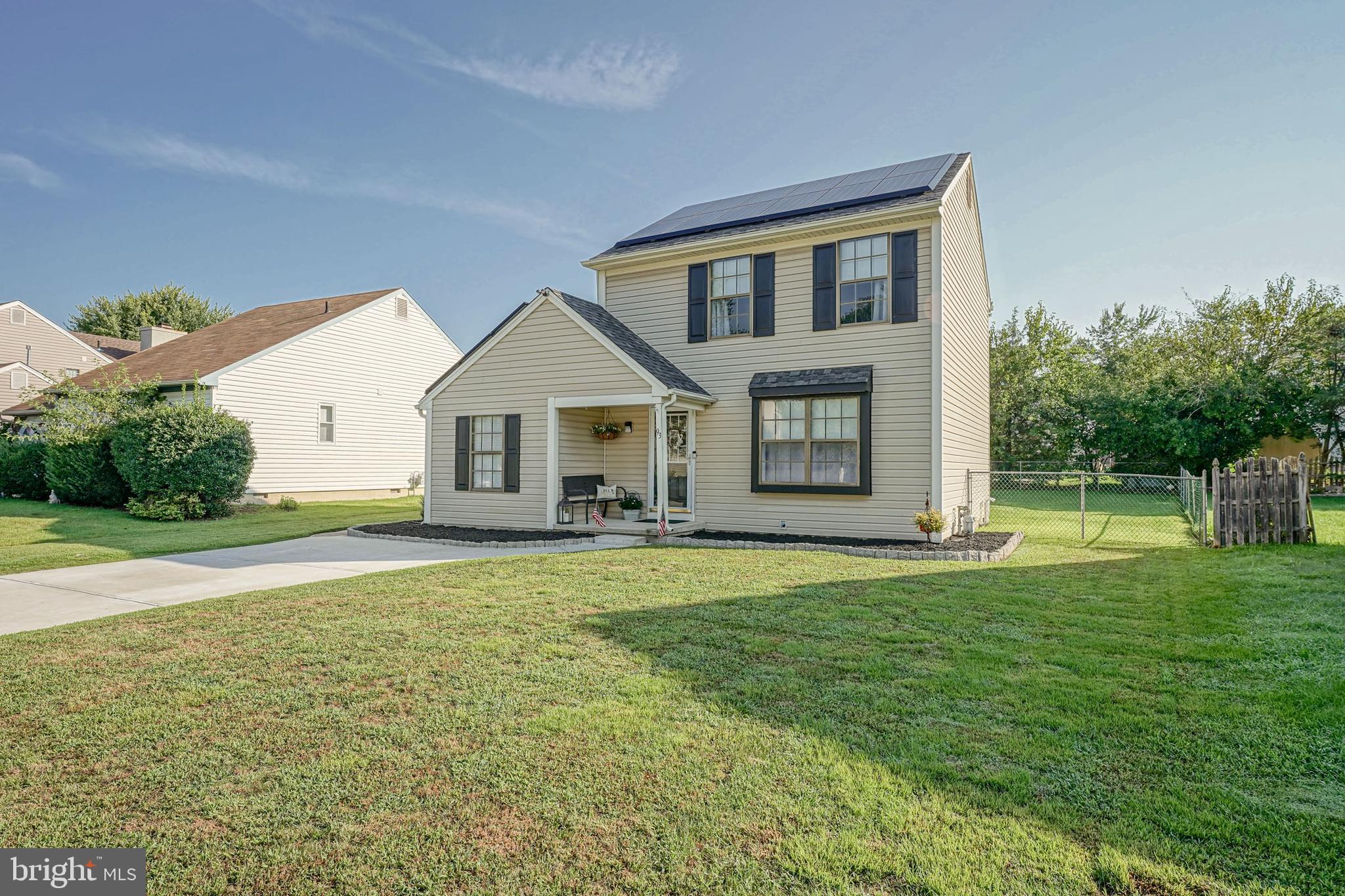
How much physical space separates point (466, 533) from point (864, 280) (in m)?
8.70

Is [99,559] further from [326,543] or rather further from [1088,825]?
[1088,825]

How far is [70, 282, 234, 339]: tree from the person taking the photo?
134 feet

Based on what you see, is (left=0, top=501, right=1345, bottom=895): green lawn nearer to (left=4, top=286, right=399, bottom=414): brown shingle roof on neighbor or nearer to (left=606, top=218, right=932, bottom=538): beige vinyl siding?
(left=606, top=218, right=932, bottom=538): beige vinyl siding

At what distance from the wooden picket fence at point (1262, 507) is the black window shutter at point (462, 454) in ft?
43.2

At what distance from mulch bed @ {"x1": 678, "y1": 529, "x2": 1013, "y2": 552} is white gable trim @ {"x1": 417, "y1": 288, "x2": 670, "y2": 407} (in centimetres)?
278

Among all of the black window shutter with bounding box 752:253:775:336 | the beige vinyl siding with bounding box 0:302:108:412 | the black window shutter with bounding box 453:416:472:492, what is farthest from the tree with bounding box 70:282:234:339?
the black window shutter with bounding box 752:253:775:336

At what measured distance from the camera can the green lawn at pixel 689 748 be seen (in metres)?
2.30

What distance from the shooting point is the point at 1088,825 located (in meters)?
2.53

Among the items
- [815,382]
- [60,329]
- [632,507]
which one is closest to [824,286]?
[815,382]

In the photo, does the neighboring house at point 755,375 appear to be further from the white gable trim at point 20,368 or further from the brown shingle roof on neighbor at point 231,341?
the white gable trim at point 20,368

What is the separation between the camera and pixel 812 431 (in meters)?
11.5

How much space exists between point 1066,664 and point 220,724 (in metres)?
5.31

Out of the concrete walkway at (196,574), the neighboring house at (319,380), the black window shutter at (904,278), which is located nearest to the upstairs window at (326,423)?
the neighboring house at (319,380)

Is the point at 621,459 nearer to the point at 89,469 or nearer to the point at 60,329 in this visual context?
the point at 89,469
